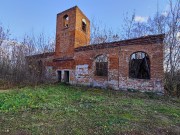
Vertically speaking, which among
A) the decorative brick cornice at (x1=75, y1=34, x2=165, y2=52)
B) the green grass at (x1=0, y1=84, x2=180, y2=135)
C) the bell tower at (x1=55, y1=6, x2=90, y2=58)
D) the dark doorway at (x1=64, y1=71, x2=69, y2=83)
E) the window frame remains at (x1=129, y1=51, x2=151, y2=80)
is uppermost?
the bell tower at (x1=55, y1=6, x2=90, y2=58)

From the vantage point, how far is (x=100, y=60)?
13.8 meters

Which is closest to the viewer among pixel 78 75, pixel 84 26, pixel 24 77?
pixel 78 75

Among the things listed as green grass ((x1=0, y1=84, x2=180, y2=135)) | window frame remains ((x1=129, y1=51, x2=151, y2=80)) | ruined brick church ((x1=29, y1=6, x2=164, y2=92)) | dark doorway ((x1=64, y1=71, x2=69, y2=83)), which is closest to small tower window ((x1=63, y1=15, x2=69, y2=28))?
ruined brick church ((x1=29, y1=6, x2=164, y2=92))

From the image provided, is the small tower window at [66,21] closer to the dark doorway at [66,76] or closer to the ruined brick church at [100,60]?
the ruined brick church at [100,60]

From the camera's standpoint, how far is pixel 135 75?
1164 cm

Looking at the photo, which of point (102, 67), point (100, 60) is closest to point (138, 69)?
point (102, 67)

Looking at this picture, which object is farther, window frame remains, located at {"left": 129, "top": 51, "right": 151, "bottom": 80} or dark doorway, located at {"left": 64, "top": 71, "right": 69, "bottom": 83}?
dark doorway, located at {"left": 64, "top": 71, "right": 69, "bottom": 83}

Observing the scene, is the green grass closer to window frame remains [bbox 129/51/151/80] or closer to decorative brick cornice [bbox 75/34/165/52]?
decorative brick cornice [bbox 75/34/165/52]

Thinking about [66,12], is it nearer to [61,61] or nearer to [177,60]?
[61,61]

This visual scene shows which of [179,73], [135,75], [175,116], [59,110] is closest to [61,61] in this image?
[135,75]

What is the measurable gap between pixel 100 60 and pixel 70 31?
14.7 feet

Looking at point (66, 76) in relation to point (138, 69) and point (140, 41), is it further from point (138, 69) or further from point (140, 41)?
point (140, 41)

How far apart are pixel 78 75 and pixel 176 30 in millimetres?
9408

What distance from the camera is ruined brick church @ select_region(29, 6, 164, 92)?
9.76 metres
